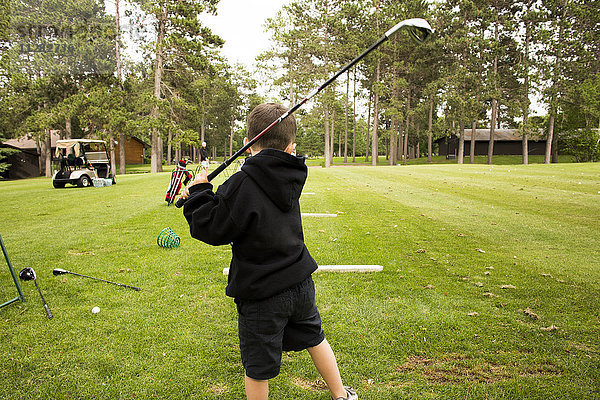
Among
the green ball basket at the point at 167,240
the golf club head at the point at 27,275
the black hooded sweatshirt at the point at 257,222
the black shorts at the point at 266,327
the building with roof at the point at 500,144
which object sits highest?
the building with roof at the point at 500,144

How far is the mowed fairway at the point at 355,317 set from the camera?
8.11ft

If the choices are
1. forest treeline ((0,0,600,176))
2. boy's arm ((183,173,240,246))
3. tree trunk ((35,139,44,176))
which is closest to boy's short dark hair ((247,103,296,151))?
boy's arm ((183,173,240,246))

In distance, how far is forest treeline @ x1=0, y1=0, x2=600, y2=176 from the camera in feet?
95.1

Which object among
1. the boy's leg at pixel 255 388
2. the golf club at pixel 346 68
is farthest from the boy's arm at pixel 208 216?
the boy's leg at pixel 255 388

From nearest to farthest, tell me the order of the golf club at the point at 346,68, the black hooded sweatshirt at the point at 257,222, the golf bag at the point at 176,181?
the black hooded sweatshirt at the point at 257,222 < the golf club at the point at 346,68 < the golf bag at the point at 176,181

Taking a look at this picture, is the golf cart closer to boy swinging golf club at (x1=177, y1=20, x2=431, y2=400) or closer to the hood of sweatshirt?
boy swinging golf club at (x1=177, y1=20, x2=431, y2=400)

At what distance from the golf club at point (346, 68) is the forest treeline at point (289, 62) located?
93.4 ft

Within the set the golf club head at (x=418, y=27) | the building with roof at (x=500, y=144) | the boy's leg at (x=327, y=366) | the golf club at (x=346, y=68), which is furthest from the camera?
the building with roof at (x=500, y=144)

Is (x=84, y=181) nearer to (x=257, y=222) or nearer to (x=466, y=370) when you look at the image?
(x=257, y=222)

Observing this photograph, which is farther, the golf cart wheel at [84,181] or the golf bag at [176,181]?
the golf cart wheel at [84,181]

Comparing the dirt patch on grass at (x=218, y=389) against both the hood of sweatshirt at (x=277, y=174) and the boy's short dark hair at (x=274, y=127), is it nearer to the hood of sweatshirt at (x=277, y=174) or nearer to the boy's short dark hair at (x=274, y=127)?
the hood of sweatshirt at (x=277, y=174)

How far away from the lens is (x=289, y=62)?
38.6 m

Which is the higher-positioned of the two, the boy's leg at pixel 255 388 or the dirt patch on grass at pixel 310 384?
the boy's leg at pixel 255 388

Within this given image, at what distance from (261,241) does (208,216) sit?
12.7 inches
